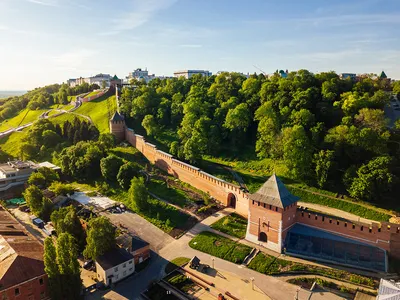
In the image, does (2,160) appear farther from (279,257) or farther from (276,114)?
(279,257)

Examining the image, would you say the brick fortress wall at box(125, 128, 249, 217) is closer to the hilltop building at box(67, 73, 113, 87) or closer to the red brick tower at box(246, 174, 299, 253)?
the red brick tower at box(246, 174, 299, 253)

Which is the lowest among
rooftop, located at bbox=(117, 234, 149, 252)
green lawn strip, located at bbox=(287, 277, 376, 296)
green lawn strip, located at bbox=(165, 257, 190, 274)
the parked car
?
the parked car

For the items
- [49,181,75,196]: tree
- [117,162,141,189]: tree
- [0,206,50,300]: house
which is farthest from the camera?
[117,162,141,189]: tree

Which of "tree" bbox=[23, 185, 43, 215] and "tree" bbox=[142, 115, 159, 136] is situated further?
"tree" bbox=[142, 115, 159, 136]

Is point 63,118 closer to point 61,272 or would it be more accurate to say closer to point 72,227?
point 72,227

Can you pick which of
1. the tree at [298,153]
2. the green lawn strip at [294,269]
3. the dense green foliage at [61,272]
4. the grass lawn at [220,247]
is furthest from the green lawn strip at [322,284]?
the dense green foliage at [61,272]

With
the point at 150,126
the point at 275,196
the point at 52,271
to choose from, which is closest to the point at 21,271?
the point at 52,271

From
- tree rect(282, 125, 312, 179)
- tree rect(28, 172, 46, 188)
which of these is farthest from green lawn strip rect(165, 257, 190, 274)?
tree rect(28, 172, 46, 188)
